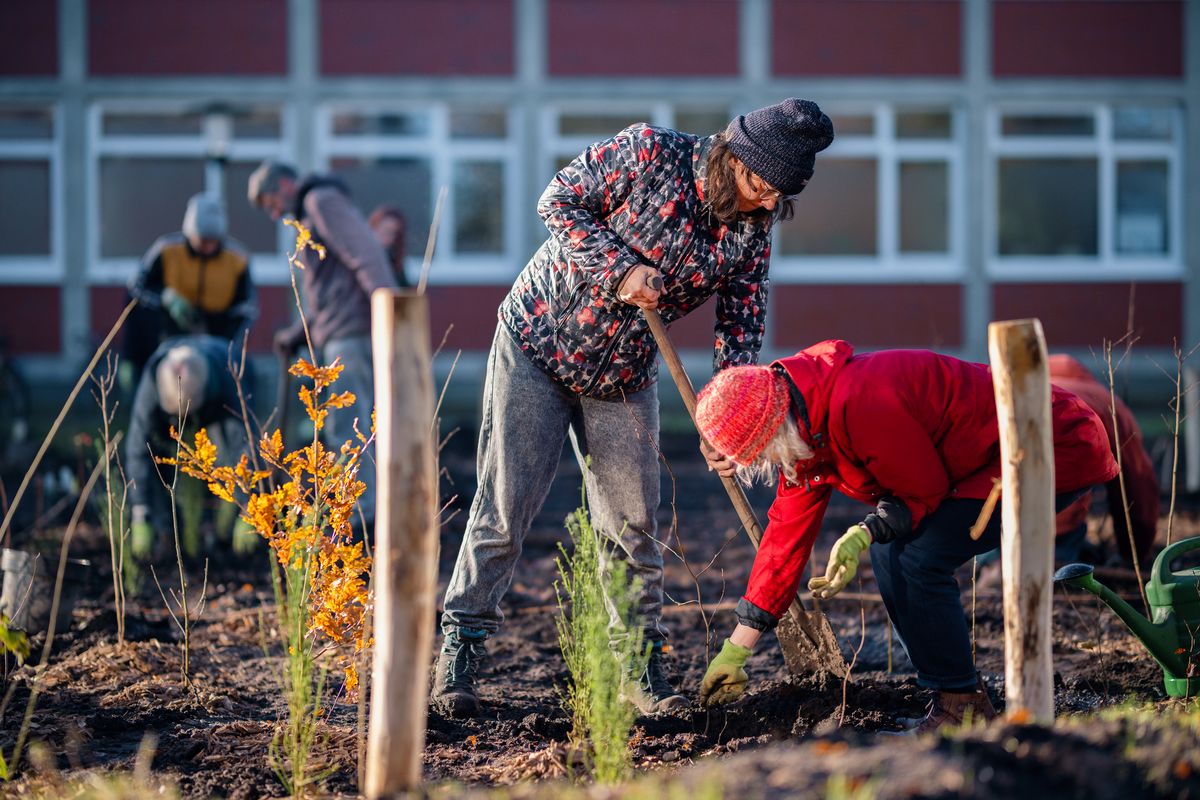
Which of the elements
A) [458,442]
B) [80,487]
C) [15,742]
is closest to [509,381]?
[15,742]

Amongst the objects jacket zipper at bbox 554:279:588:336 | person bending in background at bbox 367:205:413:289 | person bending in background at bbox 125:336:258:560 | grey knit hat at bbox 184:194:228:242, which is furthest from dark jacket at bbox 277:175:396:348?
jacket zipper at bbox 554:279:588:336

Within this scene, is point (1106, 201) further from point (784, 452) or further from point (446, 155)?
point (784, 452)

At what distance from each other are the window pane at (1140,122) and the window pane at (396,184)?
845 centimetres

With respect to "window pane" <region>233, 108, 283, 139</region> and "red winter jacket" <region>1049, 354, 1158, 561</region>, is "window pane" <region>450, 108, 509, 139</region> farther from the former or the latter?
"red winter jacket" <region>1049, 354, 1158, 561</region>

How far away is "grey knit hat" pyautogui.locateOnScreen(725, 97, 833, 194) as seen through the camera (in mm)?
Result: 3574

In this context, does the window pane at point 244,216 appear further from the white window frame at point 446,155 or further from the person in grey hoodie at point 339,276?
the person in grey hoodie at point 339,276

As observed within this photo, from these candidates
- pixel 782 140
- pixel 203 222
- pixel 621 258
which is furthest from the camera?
pixel 203 222

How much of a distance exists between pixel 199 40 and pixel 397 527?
1427cm

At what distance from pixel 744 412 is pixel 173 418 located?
4143 mm

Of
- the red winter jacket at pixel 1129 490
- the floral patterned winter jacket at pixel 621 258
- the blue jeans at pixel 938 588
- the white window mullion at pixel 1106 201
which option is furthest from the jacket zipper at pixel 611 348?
the white window mullion at pixel 1106 201

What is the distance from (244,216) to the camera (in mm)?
16266

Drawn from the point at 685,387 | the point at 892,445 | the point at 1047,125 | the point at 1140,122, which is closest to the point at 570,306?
the point at 685,387

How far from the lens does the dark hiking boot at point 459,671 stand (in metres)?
3.98

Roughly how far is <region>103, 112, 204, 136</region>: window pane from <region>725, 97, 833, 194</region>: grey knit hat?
45.0 ft
